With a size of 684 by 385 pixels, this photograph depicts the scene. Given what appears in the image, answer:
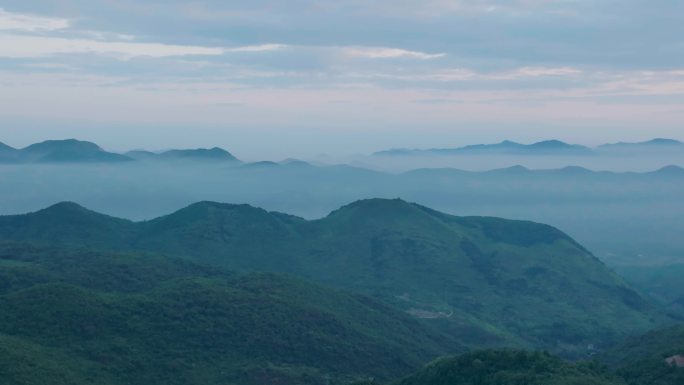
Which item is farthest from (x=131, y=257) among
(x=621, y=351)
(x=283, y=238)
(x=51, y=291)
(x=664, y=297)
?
(x=664, y=297)

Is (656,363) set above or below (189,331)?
above

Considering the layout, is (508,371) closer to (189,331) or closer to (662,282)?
(189,331)

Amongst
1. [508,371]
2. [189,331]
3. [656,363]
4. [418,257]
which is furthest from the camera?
[418,257]

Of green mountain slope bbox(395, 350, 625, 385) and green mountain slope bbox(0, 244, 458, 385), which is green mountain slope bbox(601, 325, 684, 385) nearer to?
green mountain slope bbox(395, 350, 625, 385)

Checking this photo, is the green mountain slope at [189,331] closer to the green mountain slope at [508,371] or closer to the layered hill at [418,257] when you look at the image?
the green mountain slope at [508,371]

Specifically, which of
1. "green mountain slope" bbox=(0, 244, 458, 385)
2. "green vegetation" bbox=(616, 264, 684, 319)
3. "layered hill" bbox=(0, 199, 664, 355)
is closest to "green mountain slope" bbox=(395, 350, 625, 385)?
"green mountain slope" bbox=(0, 244, 458, 385)

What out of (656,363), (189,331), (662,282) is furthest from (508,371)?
(662,282)

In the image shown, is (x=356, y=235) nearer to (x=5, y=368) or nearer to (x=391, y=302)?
(x=391, y=302)
